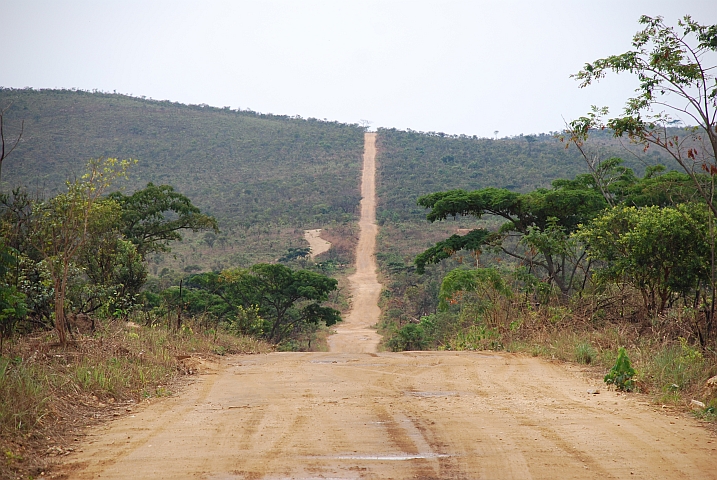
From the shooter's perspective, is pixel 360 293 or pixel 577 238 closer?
pixel 577 238

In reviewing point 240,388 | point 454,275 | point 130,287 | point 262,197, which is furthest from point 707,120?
point 262,197

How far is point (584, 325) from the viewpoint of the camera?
485 inches

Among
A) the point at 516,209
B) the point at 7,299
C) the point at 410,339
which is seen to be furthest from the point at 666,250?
the point at 410,339

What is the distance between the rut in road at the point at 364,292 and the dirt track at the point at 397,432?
17594mm

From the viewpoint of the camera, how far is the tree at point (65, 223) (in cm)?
852

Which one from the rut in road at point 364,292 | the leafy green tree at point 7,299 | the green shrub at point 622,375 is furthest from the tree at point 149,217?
the green shrub at point 622,375

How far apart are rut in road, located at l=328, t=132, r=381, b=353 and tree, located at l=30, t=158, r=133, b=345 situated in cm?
1606

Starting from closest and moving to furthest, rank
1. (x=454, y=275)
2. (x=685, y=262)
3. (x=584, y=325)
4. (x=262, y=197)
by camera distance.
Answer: (x=685, y=262)
(x=584, y=325)
(x=454, y=275)
(x=262, y=197)

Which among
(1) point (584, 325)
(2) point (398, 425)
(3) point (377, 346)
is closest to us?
(2) point (398, 425)

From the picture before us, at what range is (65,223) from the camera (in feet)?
31.0

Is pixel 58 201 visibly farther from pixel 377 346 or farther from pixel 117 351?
pixel 377 346

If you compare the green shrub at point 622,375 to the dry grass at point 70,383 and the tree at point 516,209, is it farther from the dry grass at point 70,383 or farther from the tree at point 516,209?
the tree at point 516,209

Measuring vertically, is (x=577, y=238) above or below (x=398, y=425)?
above

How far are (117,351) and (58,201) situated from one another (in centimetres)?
344
